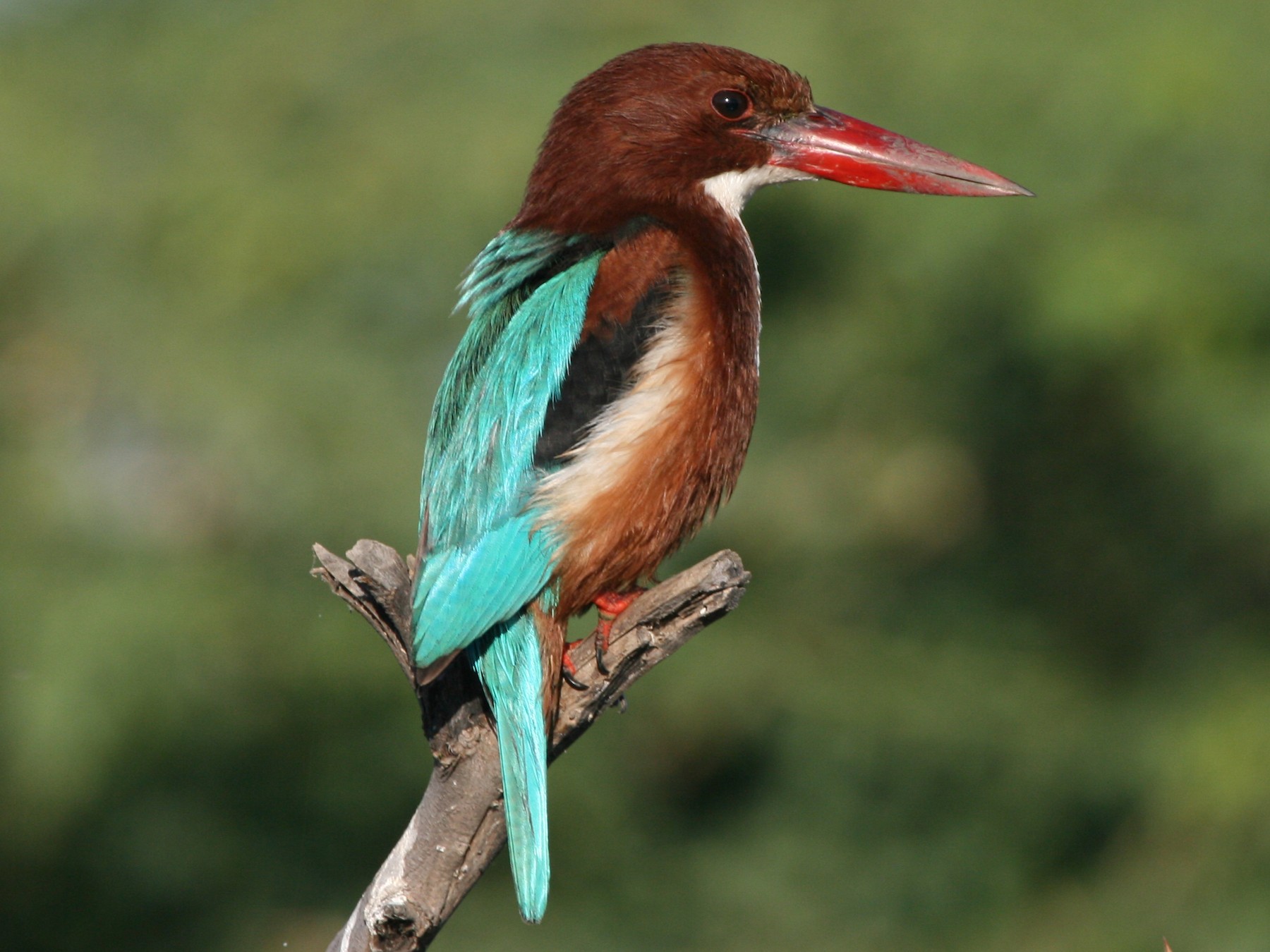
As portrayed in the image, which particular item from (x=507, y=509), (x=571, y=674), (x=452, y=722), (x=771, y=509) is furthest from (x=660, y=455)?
(x=771, y=509)

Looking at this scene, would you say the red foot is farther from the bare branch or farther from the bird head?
the bird head

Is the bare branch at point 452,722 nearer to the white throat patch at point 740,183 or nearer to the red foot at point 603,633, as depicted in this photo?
the red foot at point 603,633

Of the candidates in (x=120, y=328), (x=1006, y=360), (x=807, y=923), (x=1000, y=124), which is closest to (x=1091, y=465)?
(x=1006, y=360)

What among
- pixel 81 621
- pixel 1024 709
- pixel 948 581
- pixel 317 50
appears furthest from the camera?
pixel 317 50

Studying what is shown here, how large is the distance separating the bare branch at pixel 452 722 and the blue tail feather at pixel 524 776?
0.05m

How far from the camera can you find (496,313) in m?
2.78

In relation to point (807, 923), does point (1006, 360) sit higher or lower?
higher

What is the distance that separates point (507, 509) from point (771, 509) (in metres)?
2.72

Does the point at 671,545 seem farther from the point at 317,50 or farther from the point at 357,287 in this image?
the point at 317,50

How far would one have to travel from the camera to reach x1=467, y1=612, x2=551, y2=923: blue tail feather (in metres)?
2.36

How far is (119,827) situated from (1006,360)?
3236mm

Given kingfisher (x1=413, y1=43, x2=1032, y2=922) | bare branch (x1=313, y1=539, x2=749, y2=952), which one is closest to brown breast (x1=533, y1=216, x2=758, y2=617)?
kingfisher (x1=413, y1=43, x2=1032, y2=922)

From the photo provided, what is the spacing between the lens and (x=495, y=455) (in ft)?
8.59

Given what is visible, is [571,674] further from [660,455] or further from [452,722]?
[660,455]
